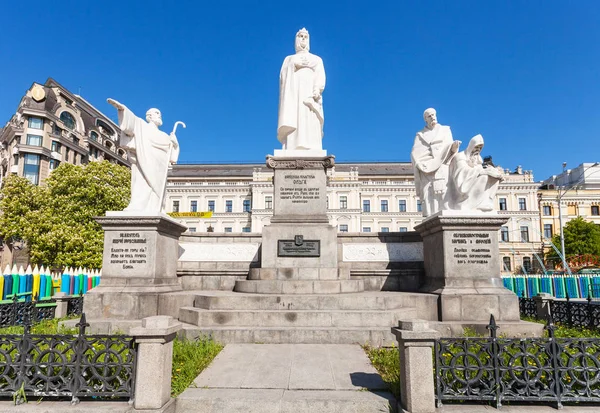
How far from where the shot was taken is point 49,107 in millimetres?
52625

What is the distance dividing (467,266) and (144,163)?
771cm

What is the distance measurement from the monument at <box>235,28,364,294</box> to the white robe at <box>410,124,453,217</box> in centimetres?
233

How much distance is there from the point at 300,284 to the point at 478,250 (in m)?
3.96

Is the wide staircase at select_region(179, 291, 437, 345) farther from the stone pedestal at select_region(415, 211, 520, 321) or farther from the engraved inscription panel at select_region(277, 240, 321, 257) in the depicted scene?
the engraved inscription panel at select_region(277, 240, 321, 257)

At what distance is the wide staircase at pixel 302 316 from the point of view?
682cm

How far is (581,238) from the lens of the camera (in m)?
53.4

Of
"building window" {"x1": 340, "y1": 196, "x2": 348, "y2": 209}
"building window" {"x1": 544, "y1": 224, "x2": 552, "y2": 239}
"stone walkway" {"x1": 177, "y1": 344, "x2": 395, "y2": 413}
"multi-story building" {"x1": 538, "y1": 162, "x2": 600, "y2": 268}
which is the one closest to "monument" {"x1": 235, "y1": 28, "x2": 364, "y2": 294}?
"stone walkway" {"x1": 177, "y1": 344, "x2": 395, "y2": 413}

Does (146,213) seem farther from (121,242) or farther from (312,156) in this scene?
(312,156)

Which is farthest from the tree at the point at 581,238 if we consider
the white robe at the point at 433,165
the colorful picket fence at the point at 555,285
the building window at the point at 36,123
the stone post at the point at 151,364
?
the building window at the point at 36,123

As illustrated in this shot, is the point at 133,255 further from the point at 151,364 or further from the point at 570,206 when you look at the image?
the point at 570,206

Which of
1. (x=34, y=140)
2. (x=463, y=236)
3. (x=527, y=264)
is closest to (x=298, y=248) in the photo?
(x=463, y=236)

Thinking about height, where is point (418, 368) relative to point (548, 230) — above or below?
below

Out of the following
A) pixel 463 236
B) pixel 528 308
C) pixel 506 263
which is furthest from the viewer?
pixel 506 263

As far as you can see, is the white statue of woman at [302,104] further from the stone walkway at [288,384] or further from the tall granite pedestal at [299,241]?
the stone walkway at [288,384]
